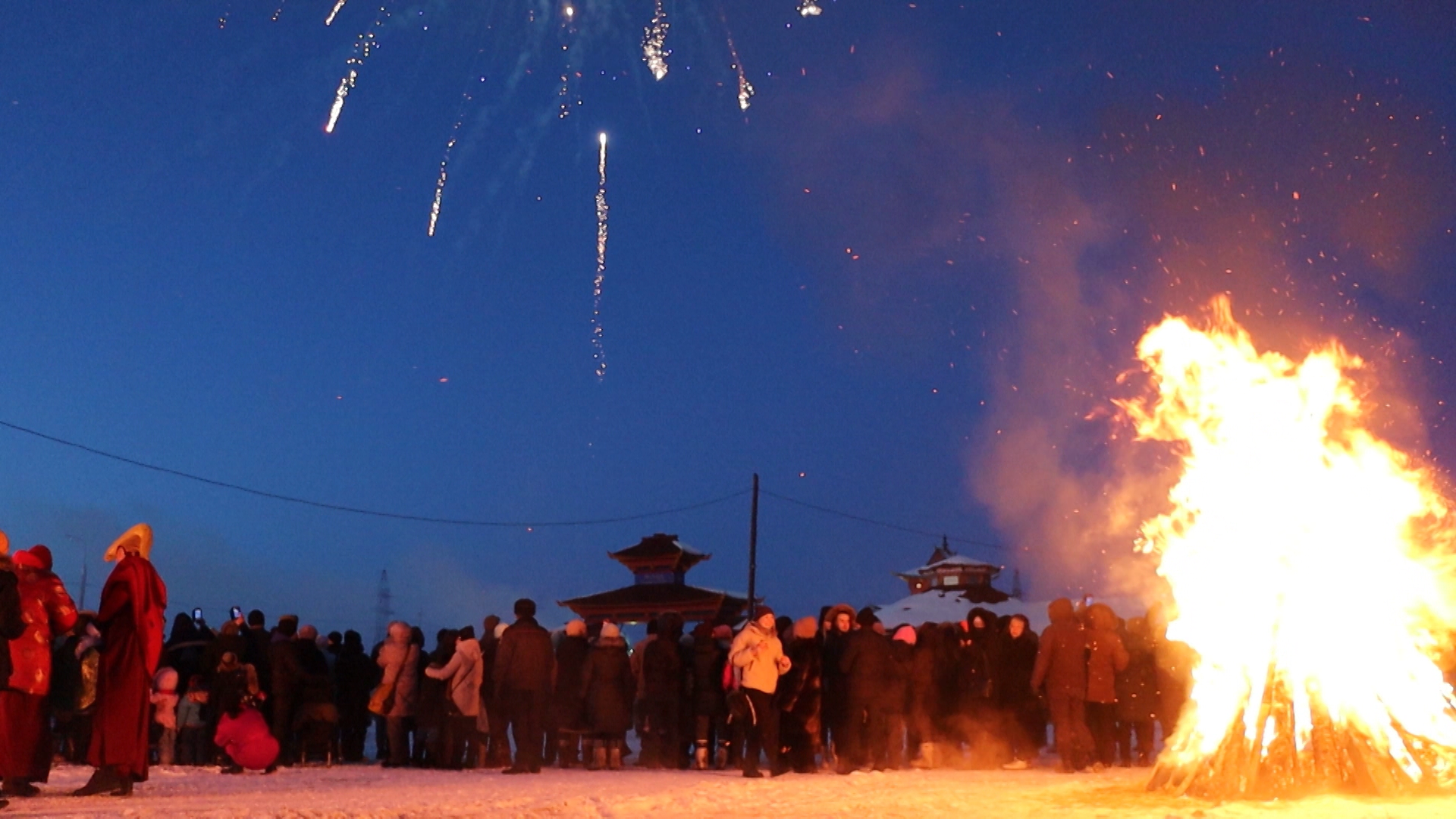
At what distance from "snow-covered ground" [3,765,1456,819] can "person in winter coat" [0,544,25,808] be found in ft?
3.10

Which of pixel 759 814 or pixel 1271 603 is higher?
pixel 1271 603

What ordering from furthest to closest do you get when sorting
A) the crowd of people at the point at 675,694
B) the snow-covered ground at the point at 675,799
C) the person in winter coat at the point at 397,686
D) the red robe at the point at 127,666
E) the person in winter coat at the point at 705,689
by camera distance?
the person in winter coat at the point at 705,689 → the person in winter coat at the point at 397,686 → the crowd of people at the point at 675,694 → the red robe at the point at 127,666 → the snow-covered ground at the point at 675,799

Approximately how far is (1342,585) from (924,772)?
181 inches

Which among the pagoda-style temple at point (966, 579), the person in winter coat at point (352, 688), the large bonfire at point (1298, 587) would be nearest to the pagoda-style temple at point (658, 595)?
the pagoda-style temple at point (966, 579)

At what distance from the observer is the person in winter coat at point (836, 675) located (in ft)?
45.3

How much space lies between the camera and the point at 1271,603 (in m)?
10.4

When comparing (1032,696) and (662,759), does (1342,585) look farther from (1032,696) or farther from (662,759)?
(662,759)

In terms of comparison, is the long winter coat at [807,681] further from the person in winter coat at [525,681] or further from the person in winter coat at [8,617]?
the person in winter coat at [8,617]

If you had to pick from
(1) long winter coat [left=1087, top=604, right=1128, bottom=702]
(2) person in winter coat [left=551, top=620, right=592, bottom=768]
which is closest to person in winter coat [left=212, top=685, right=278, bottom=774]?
(2) person in winter coat [left=551, top=620, right=592, bottom=768]

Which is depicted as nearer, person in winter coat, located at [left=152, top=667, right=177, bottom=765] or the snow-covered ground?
the snow-covered ground

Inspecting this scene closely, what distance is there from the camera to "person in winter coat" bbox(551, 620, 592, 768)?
14727mm

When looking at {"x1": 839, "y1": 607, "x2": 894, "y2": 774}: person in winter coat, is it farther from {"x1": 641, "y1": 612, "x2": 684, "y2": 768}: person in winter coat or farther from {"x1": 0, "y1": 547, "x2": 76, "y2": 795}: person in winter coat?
{"x1": 0, "y1": 547, "x2": 76, "y2": 795}: person in winter coat

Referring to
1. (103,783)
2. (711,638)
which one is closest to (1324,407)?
(711,638)

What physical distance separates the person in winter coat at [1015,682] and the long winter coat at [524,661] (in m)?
4.98
